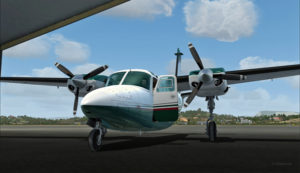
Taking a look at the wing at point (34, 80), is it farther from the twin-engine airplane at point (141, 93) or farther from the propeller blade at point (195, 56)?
the propeller blade at point (195, 56)

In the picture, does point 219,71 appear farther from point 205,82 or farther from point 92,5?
point 92,5

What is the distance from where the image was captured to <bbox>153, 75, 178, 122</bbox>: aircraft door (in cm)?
1274

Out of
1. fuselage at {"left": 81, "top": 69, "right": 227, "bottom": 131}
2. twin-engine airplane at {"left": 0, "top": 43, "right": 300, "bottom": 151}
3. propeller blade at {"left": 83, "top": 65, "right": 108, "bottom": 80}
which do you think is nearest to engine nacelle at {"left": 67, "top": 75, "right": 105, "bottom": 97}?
twin-engine airplane at {"left": 0, "top": 43, "right": 300, "bottom": 151}

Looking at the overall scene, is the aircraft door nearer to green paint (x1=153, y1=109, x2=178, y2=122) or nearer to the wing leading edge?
green paint (x1=153, y1=109, x2=178, y2=122)

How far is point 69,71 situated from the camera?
17.1 metres

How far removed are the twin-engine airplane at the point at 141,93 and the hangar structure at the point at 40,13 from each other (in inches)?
248

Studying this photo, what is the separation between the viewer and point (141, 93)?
450 inches

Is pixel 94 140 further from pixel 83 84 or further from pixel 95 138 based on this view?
pixel 83 84

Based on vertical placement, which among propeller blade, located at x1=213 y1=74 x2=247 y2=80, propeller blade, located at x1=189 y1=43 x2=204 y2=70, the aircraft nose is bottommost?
the aircraft nose

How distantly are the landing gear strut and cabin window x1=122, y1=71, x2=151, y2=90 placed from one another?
506 centimetres

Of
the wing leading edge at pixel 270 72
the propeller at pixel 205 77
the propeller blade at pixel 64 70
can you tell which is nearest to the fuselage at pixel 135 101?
the propeller at pixel 205 77

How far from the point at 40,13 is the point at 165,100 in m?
15.6

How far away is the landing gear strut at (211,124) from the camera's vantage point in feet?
50.0


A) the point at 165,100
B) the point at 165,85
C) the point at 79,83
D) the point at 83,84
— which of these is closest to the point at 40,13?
the point at 79,83
